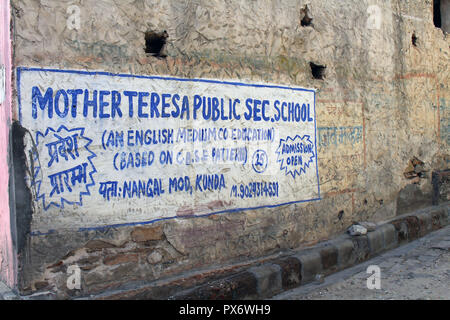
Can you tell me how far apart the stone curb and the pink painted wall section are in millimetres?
1084

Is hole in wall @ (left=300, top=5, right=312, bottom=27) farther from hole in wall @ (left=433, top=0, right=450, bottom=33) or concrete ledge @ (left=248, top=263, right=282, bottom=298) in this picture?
hole in wall @ (left=433, top=0, right=450, bottom=33)

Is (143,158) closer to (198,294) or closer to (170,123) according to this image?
(170,123)

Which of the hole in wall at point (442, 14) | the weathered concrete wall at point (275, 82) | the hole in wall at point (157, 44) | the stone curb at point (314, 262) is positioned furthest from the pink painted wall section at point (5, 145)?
the hole in wall at point (442, 14)

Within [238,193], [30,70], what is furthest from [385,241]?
[30,70]

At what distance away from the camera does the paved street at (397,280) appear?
11.8ft

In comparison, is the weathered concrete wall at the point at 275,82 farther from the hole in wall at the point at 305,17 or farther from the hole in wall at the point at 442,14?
the hole in wall at the point at 442,14

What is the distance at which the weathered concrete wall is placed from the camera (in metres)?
2.78

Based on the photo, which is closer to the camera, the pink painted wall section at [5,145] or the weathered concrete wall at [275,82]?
the pink painted wall section at [5,145]

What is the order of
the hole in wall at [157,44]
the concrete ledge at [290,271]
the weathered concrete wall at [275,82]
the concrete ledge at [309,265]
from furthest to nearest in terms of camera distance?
the concrete ledge at [309,265], the concrete ledge at [290,271], the hole in wall at [157,44], the weathered concrete wall at [275,82]

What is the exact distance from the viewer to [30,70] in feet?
8.66

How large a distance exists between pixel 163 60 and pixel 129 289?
5.31 ft

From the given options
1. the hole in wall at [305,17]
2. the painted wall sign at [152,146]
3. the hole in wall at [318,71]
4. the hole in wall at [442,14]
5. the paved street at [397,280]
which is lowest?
the paved street at [397,280]

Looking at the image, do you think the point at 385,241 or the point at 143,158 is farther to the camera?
the point at 385,241

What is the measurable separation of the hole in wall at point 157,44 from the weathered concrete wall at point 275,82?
61 millimetres
